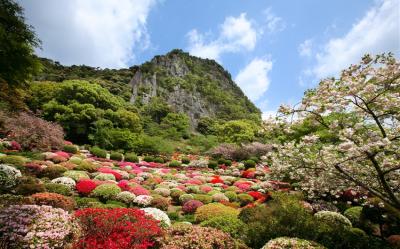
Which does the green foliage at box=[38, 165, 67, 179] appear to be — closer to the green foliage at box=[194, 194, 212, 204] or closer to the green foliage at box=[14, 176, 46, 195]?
the green foliage at box=[14, 176, 46, 195]

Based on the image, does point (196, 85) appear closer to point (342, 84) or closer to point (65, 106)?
point (65, 106)

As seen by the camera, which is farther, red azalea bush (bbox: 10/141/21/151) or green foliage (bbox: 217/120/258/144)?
green foliage (bbox: 217/120/258/144)

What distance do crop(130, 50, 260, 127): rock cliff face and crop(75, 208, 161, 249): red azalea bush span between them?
72.5 meters

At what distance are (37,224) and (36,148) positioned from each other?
21039 mm

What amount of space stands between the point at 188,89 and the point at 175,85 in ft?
14.9

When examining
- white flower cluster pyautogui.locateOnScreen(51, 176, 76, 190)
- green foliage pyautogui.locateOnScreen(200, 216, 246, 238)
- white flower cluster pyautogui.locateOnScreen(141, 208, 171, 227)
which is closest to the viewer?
green foliage pyautogui.locateOnScreen(200, 216, 246, 238)

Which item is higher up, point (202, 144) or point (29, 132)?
point (202, 144)

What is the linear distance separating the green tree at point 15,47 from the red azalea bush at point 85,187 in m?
7.10

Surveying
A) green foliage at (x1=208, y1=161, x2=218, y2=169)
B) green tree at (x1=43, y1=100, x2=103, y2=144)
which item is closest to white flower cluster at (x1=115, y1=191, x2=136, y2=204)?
green foliage at (x1=208, y1=161, x2=218, y2=169)

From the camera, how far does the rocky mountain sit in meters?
83.2

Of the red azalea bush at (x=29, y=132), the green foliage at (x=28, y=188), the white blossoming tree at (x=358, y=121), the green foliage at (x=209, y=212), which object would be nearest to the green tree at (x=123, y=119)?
the red azalea bush at (x=29, y=132)

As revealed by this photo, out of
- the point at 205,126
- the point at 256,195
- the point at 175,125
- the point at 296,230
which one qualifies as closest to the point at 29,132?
the point at 256,195

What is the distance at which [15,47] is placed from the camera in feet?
31.7

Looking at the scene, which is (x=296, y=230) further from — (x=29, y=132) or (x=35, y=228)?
(x=29, y=132)
